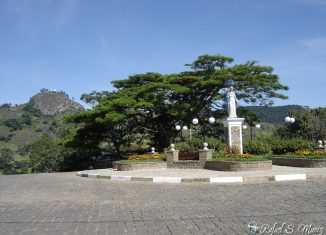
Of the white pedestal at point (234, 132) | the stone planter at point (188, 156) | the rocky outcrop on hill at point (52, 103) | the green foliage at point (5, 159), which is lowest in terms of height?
the green foliage at point (5, 159)

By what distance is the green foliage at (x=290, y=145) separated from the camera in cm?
2326

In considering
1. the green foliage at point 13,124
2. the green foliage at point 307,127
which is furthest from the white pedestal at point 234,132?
the green foliage at point 13,124

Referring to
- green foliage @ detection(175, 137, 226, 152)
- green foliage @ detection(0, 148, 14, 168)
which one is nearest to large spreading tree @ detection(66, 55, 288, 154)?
green foliage @ detection(175, 137, 226, 152)

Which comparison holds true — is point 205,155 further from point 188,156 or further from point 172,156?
point 172,156

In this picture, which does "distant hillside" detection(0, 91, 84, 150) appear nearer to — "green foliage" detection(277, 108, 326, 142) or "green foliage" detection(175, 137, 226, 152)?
"green foliage" detection(277, 108, 326, 142)

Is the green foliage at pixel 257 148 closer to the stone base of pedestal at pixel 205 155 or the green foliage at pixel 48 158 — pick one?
the stone base of pedestal at pixel 205 155

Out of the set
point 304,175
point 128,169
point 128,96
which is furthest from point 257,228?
point 128,96

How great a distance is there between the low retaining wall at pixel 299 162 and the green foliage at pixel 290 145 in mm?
2017

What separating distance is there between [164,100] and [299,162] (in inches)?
558

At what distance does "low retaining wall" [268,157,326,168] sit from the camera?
18000mm

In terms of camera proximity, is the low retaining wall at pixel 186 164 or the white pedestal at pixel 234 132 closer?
the low retaining wall at pixel 186 164

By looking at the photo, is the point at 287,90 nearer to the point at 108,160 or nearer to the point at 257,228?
the point at 108,160

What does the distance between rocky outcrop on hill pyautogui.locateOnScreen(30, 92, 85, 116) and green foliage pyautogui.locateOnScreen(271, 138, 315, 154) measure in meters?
112

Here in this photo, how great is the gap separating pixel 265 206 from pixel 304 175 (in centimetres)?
680
